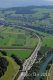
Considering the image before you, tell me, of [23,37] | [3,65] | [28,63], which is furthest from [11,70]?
[23,37]

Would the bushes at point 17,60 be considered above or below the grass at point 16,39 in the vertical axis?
above

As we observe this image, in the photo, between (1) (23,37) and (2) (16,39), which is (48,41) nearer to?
(2) (16,39)

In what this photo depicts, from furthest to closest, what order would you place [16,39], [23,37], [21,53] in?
[23,37]
[16,39]
[21,53]

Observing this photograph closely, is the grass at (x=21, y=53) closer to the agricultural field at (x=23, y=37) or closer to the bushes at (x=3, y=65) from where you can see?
the agricultural field at (x=23, y=37)

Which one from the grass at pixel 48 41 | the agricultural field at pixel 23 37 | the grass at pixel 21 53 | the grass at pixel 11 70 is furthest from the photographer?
the grass at pixel 48 41

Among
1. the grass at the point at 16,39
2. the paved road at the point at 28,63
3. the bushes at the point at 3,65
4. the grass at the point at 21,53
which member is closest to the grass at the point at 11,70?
the bushes at the point at 3,65

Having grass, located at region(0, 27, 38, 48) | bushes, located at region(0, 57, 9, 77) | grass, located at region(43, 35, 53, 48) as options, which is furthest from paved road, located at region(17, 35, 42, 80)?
grass, located at region(0, 27, 38, 48)

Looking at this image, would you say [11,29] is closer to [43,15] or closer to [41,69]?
[43,15]

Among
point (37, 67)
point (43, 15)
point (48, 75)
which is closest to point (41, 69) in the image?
point (37, 67)
